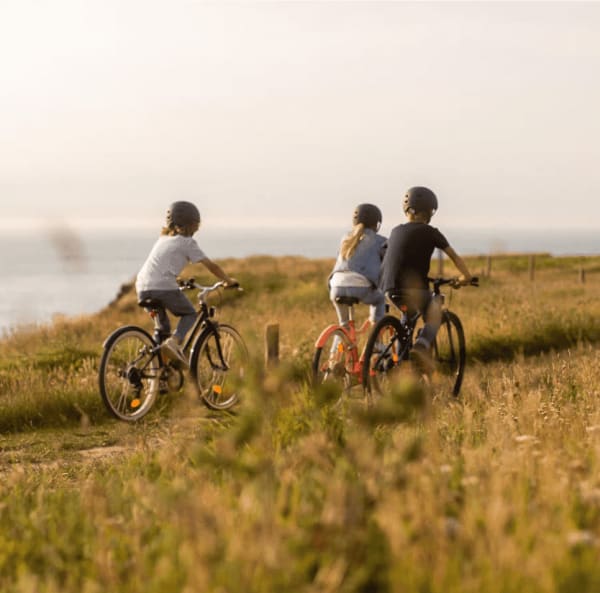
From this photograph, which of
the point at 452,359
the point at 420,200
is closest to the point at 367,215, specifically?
the point at 420,200

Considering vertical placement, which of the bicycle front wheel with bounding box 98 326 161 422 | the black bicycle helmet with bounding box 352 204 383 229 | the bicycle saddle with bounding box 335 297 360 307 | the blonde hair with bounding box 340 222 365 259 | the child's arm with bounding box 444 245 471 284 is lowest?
the bicycle front wheel with bounding box 98 326 161 422

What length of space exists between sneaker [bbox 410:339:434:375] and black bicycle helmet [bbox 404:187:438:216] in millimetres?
1302

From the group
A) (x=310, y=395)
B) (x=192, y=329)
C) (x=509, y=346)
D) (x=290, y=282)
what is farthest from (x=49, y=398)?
(x=290, y=282)

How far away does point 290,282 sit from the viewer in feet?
110

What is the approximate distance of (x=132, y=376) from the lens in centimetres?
911

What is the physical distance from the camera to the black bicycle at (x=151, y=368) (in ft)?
29.7

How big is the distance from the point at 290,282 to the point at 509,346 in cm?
2018

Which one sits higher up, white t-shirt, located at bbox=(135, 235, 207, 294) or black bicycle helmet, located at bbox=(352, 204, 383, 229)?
black bicycle helmet, located at bbox=(352, 204, 383, 229)

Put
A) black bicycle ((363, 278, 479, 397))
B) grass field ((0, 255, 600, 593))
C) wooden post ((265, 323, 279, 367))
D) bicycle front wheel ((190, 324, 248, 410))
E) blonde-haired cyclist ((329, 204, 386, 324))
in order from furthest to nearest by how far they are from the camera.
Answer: wooden post ((265, 323, 279, 367)), bicycle front wheel ((190, 324, 248, 410)), blonde-haired cyclist ((329, 204, 386, 324)), black bicycle ((363, 278, 479, 397)), grass field ((0, 255, 600, 593))

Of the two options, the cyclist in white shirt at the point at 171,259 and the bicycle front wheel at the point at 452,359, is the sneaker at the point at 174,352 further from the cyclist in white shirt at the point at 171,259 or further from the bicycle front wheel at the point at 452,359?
the bicycle front wheel at the point at 452,359

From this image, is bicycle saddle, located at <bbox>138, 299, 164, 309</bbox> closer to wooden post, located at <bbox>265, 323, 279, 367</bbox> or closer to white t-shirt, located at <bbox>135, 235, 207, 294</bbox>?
white t-shirt, located at <bbox>135, 235, 207, 294</bbox>

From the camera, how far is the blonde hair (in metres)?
9.02

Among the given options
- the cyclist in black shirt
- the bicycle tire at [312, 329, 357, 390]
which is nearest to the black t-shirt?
the cyclist in black shirt

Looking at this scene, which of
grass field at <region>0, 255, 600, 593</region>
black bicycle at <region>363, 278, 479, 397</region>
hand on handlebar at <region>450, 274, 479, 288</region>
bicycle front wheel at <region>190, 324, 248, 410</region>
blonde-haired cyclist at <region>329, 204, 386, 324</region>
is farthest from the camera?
bicycle front wheel at <region>190, 324, 248, 410</region>
